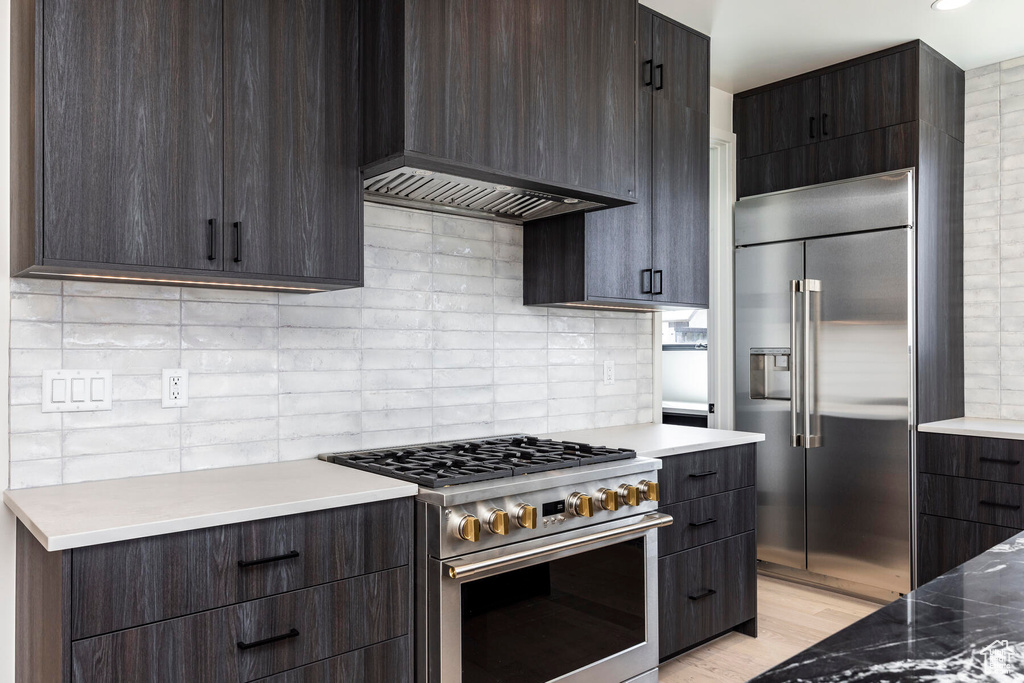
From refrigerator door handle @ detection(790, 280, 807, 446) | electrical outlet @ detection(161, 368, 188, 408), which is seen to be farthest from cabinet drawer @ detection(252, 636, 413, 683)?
refrigerator door handle @ detection(790, 280, 807, 446)

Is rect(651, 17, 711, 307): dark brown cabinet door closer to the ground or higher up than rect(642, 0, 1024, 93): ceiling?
closer to the ground

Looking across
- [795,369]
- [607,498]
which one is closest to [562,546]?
[607,498]

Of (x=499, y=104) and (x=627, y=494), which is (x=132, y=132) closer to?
(x=499, y=104)

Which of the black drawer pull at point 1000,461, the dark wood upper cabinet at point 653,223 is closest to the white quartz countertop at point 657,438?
the dark wood upper cabinet at point 653,223

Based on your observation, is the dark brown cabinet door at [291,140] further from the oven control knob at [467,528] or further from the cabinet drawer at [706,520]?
the cabinet drawer at [706,520]

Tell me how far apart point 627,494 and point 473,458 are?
0.51 meters

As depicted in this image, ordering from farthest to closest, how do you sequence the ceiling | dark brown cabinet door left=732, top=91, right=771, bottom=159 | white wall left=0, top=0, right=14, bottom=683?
dark brown cabinet door left=732, top=91, right=771, bottom=159 < the ceiling < white wall left=0, top=0, right=14, bottom=683

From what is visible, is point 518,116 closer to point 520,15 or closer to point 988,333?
point 520,15

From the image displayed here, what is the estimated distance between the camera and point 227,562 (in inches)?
62.0

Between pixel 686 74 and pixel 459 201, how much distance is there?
1.28m

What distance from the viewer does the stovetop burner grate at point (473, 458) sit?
2.00 m

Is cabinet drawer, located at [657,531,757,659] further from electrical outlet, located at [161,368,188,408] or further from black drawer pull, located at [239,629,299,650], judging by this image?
electrical outlet, located at [161,368,188,408]

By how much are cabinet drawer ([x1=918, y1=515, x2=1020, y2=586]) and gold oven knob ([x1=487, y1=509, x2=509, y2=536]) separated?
2352mm

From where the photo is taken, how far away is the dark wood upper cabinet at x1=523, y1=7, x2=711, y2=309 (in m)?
2.77
